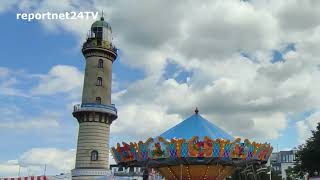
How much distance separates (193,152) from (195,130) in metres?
3.14

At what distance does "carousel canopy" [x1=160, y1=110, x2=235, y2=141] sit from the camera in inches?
1100

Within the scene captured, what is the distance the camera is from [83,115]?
4488 cm

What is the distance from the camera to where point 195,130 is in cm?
2831

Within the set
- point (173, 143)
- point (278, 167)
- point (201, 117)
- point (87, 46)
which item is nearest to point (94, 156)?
point (87, 46)

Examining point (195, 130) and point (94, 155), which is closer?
point (195, 130)

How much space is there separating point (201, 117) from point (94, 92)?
60.3ft

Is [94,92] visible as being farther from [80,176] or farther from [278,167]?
[278,167]

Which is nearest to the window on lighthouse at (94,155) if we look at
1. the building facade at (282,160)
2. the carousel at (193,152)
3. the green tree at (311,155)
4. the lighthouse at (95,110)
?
the lighthouse at (95,110)

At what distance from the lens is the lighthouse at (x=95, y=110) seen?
44.2m

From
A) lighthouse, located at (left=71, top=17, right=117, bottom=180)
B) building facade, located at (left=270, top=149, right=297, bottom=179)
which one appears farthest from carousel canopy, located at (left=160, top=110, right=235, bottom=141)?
building facade, located at (left=270, top=149, right=297, bottom=179)

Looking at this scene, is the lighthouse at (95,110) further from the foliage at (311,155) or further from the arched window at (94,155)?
the foliage at (311,155)

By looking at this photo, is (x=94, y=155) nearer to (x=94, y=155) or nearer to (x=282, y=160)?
(x=94, y=155)

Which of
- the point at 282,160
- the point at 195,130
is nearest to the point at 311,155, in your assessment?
the point at 195,130

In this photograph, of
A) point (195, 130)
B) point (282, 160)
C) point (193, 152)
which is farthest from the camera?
point (282, 160)
